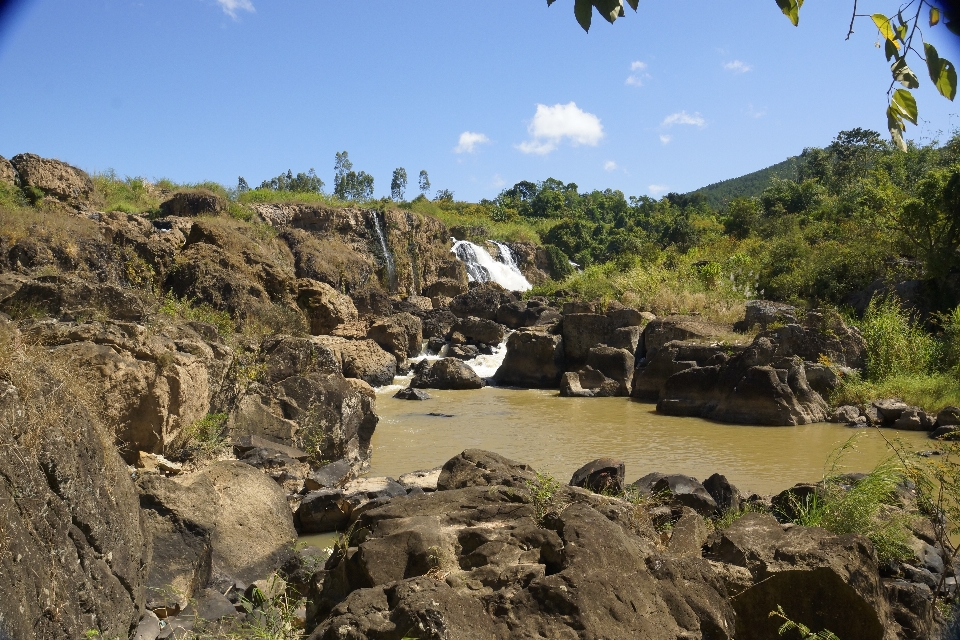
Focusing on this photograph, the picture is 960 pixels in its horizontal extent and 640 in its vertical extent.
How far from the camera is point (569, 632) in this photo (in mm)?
3547

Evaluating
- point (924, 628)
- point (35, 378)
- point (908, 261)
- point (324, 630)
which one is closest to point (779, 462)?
point (924, 628)

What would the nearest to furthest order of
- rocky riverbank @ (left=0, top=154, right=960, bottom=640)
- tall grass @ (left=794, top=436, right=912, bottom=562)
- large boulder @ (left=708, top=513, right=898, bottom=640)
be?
rocky riverbank @ (left=0, top=154, right=960, bottom=640) → large boulder @ (left=708, top=513, right=898, bottom=640) → tall grass @ (left=794, top=436, right=912, bottom=562)

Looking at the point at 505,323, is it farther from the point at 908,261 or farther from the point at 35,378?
the point at 35,378

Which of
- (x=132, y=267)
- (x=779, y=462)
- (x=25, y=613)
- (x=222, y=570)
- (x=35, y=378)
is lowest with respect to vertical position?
(x=779, y=462)

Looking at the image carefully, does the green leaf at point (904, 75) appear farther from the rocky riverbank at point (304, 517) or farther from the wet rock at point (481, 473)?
the wet rock at point (481, 473)

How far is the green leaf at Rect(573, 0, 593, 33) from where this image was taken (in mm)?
1951

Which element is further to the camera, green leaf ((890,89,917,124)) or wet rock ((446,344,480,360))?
wet rock ((446,344,480,360))

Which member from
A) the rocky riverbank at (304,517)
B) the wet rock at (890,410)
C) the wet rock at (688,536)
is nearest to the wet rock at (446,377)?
the rocky riverbank at (304,517)

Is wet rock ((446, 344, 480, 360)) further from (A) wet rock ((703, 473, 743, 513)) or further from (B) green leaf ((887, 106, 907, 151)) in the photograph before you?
(B) green leaf ((887, 106, 907, 151))

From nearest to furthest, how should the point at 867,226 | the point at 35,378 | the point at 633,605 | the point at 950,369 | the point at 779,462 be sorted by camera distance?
the point at 633,605
the point at 35,378
the point at 779,462
the point at 950,369
the point at 867,226

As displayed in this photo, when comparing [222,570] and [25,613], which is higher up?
[25,613]

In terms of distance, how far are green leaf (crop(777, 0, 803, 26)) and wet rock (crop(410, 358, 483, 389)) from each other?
60.7 feet

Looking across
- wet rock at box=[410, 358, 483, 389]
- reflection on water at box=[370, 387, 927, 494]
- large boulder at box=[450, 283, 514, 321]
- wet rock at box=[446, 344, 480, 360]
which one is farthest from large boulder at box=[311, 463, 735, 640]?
large boulder at box=[450, 283, 514, 321]

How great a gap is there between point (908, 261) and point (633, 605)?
76.5ft
